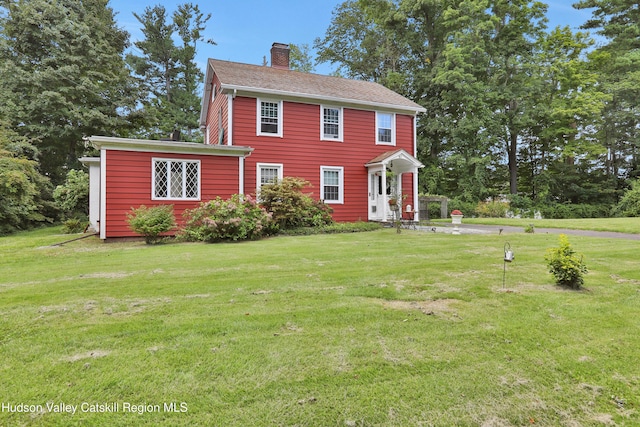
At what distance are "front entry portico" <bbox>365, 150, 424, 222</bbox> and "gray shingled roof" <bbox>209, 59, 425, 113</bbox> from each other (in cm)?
270

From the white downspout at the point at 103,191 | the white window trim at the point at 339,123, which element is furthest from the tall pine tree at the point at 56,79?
the white window trim at the point at 339,123

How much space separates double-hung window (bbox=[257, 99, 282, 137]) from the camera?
13.3m

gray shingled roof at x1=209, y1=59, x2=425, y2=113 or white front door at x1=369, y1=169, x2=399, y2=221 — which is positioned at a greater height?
gray shingled roof at x1=209, y1=59, x2=425, y2=113

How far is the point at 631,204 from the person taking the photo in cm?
2002

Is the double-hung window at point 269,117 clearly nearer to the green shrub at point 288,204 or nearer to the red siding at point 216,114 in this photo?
the red siding at point 216,114

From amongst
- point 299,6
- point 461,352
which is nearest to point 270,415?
point 461,352

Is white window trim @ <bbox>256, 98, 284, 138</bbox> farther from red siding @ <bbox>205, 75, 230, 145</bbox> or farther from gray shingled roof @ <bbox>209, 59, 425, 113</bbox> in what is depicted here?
red siding @ <bbox>205, 75, 230, 145</bbox>

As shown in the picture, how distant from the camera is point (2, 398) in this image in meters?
2.00

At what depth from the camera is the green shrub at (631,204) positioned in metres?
19.4

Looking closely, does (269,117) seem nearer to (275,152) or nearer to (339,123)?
(275,152)

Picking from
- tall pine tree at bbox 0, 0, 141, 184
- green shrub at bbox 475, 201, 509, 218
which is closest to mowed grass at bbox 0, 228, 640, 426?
green shrub at bbox 475, 201, 509, 218

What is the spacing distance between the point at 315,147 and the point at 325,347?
12.1m

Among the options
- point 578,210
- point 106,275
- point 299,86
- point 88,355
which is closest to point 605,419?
point 88,355

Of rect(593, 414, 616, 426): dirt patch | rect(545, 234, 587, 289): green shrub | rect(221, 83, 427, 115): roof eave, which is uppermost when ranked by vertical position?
rect(221, 83, 427, 115): roof eave
